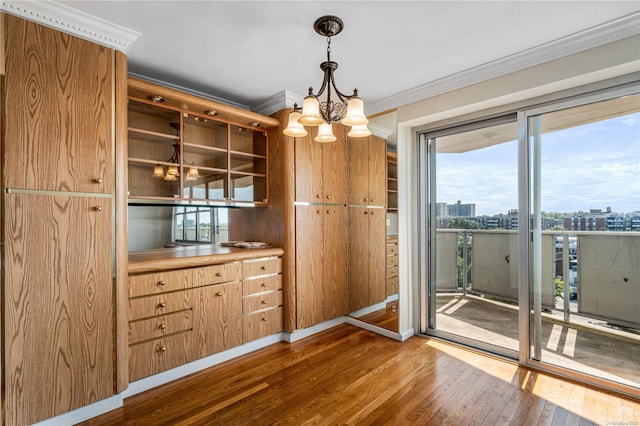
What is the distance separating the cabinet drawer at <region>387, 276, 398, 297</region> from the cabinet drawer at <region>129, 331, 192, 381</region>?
203 centimetres

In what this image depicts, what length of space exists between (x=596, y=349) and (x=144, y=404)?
332 cm

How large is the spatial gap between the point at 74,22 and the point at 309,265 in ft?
8.66

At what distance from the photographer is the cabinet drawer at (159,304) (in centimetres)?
225

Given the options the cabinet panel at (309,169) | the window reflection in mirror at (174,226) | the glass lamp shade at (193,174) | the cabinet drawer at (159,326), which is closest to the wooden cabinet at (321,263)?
the cabinet panel at (309,169)

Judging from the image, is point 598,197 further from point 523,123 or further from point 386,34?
point 386,34

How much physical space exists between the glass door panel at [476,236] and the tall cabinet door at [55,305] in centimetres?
291

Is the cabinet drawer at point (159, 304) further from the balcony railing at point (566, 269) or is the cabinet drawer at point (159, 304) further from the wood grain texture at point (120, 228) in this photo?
the balcony railing at point (566, 269)

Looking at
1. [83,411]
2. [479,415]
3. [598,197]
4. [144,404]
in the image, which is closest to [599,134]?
[598,197]

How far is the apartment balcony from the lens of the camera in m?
2.25

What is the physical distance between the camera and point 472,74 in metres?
2.67

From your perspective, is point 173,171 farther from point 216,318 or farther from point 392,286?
point 392,286

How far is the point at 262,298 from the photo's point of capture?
3020mm

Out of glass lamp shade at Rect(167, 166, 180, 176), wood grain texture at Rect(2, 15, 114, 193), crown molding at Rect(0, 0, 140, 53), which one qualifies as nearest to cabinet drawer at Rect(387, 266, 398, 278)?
glass lamp shade at Rect(167, 166, 180, 176)

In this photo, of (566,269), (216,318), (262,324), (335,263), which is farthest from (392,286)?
(216,318)
